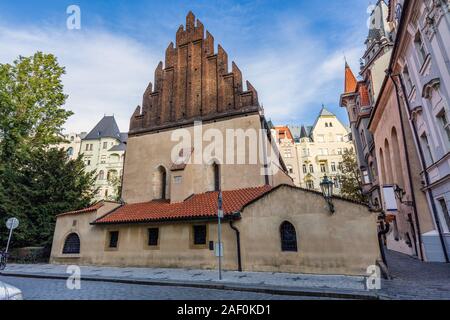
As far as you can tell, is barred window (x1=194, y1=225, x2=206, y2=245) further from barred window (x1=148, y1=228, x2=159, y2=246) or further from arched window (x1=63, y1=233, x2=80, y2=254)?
arched window (x1=63, y1=233, x2=80, y2=254)

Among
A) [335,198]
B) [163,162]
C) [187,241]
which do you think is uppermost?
[163,162]

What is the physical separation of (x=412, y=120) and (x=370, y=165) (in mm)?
12667

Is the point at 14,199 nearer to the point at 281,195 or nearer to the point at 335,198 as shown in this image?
the point at 281,195

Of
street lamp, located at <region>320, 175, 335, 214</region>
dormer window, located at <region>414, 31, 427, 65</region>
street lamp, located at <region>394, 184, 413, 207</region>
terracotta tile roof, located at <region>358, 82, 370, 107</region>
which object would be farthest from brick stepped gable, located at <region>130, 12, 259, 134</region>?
terracotta tile roof, located at <region>358, 82, 370, 107</region>

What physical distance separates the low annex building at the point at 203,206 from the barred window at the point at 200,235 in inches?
2.0

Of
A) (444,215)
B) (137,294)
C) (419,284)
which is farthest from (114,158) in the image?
(419,284)

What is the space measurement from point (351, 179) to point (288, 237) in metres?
24.4

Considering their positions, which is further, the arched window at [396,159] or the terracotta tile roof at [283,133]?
the terracotta tile roof at [283,133]

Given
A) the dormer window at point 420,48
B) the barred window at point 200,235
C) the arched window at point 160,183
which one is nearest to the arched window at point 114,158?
the arched window at point 160,183

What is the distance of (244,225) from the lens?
1071 cm

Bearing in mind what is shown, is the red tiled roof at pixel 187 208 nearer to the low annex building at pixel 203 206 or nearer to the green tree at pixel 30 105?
the low annex building at pixel 203 206

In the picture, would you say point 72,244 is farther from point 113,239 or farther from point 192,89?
point 192,89

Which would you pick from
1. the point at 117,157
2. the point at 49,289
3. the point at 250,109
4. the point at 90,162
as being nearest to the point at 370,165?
the point at 250,109

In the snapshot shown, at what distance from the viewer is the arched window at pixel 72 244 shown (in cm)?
1438
